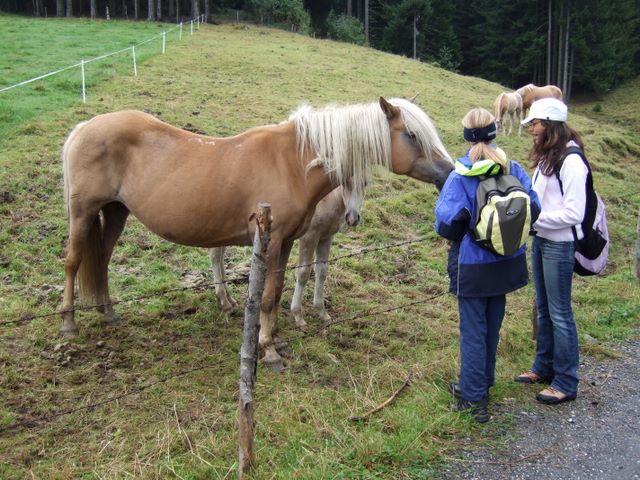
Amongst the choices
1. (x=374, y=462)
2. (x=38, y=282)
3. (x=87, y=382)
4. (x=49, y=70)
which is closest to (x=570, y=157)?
(x=374, y=462)

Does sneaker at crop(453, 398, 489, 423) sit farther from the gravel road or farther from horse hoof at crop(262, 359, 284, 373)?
horse hoof at crop(262, 359, 284, 373)

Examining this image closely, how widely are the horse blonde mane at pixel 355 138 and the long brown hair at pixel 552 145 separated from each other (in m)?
0.79

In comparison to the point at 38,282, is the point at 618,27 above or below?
above

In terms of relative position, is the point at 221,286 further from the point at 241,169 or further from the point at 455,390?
the point at 455,390

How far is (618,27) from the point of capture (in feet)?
130

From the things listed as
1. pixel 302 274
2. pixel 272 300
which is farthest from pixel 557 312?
pixel 302 274

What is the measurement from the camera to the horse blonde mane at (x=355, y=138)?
450 centimetres

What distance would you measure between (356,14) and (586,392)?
50.4m

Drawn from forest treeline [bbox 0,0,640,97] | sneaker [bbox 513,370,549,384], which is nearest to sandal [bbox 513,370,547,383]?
sneaker [bbox 513,370,549,384]

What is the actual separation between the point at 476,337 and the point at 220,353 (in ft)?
7.90

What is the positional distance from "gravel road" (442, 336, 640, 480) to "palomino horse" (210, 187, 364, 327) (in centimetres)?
230

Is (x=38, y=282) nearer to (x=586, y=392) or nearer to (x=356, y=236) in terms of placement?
(x=356, y=236)

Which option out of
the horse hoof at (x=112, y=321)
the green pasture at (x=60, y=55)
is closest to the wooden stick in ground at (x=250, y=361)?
the horse hoof at (x=112, y=321)

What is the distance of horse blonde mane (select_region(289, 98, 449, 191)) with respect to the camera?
4.50 meters
